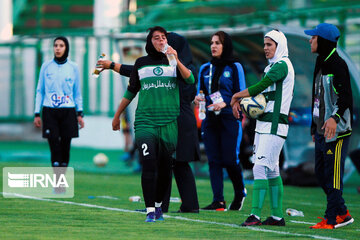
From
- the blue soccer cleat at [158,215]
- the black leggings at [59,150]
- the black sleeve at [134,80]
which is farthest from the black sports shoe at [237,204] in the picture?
the black leggings at [59,150]

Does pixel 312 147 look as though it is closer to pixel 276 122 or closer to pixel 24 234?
pixel 276 122

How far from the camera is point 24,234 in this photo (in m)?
7.84

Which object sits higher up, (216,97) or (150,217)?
(216,97)

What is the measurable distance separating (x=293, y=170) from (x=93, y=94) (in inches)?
546

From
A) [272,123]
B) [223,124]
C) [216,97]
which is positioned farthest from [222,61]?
[272,123]

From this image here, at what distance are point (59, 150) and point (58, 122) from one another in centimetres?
39

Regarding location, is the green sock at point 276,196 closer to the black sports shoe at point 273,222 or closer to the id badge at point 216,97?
the black sports shoe at point 273,222

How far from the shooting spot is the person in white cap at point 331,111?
8.56 meters

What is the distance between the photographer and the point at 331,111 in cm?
868

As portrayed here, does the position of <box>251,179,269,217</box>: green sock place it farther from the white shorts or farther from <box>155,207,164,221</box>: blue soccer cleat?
<box>155,207,164,221</box>: blue soccer cleat

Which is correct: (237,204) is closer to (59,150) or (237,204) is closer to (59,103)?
(59,150)

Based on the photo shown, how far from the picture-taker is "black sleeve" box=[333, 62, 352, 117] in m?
8.55

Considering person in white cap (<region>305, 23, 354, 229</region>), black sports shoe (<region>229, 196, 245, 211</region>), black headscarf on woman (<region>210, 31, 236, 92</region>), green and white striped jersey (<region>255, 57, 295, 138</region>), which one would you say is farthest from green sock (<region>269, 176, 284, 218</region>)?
black headscarf on woman (<region>210, 31, 236, 92</region>)

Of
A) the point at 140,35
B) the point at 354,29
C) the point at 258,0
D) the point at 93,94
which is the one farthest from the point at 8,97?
the point at 354,29
